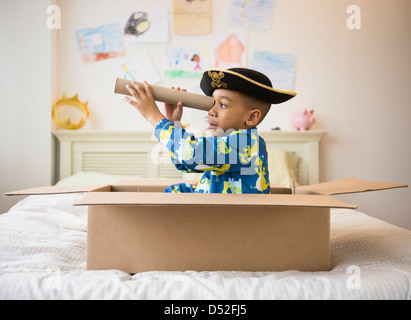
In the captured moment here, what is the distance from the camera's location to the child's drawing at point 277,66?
2.31m

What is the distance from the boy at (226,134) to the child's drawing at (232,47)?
4.70 feet

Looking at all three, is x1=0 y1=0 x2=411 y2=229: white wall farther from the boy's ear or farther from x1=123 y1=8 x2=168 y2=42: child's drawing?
the boy's ear

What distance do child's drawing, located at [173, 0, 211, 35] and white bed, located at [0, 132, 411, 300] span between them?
153 centimetres

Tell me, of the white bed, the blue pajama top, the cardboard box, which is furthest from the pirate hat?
the white bed

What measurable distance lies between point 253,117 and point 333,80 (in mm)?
1639

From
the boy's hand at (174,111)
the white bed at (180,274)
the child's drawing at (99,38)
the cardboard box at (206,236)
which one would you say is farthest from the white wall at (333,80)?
the cardboard box at (206,236)

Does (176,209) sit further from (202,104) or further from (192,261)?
(202,104)

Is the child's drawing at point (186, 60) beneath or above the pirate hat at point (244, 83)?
above

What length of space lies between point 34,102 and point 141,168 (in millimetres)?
804

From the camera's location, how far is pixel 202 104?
894 millimetres

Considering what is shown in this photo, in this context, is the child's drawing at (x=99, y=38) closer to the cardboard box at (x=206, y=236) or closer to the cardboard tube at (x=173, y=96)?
the cardboard tube at (x=173, y=96)

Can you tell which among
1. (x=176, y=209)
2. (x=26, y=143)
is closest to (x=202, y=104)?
(x=176, y=209)

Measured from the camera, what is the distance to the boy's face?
91 cm

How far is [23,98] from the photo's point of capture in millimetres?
2178
